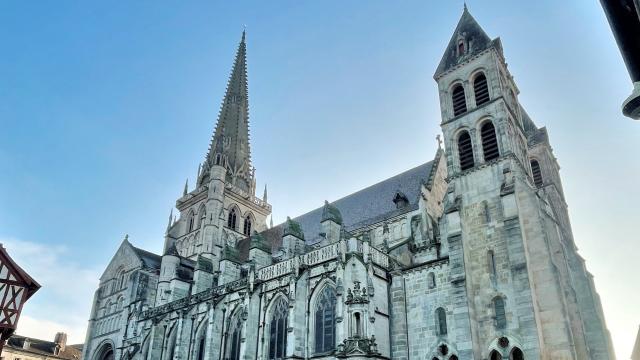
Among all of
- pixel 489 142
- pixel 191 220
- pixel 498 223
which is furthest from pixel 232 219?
pixel 498 223

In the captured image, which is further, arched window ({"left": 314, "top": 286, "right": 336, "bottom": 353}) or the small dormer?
the small dormer

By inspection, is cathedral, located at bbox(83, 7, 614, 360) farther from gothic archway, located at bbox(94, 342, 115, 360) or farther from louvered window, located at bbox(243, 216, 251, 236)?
louvered window, located at bbox(243, 216, 251, 236)

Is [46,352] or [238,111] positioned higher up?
[238,111]

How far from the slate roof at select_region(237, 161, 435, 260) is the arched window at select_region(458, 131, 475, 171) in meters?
3.65

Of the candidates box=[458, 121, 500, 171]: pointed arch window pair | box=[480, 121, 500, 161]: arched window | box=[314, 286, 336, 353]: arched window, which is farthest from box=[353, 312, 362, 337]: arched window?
box=[480, 121, 500, 161]: arched window

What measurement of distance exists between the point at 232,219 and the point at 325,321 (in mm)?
24511

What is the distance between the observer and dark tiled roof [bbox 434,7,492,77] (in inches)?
1009

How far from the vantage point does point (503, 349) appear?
1798cm

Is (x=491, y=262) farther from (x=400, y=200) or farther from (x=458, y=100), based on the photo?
(x=458, y=100)

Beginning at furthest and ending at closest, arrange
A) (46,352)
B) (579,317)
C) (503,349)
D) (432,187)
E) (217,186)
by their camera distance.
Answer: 1. (46,352)
2. (217,186)
3. (432,187)
4. (579,317)
5. (503,349)

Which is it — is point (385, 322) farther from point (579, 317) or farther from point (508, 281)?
point (579, 317)

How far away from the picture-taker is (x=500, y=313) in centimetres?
1880

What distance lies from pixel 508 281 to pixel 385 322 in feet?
18.4

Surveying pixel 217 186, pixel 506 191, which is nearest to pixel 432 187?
pixel 506 191
